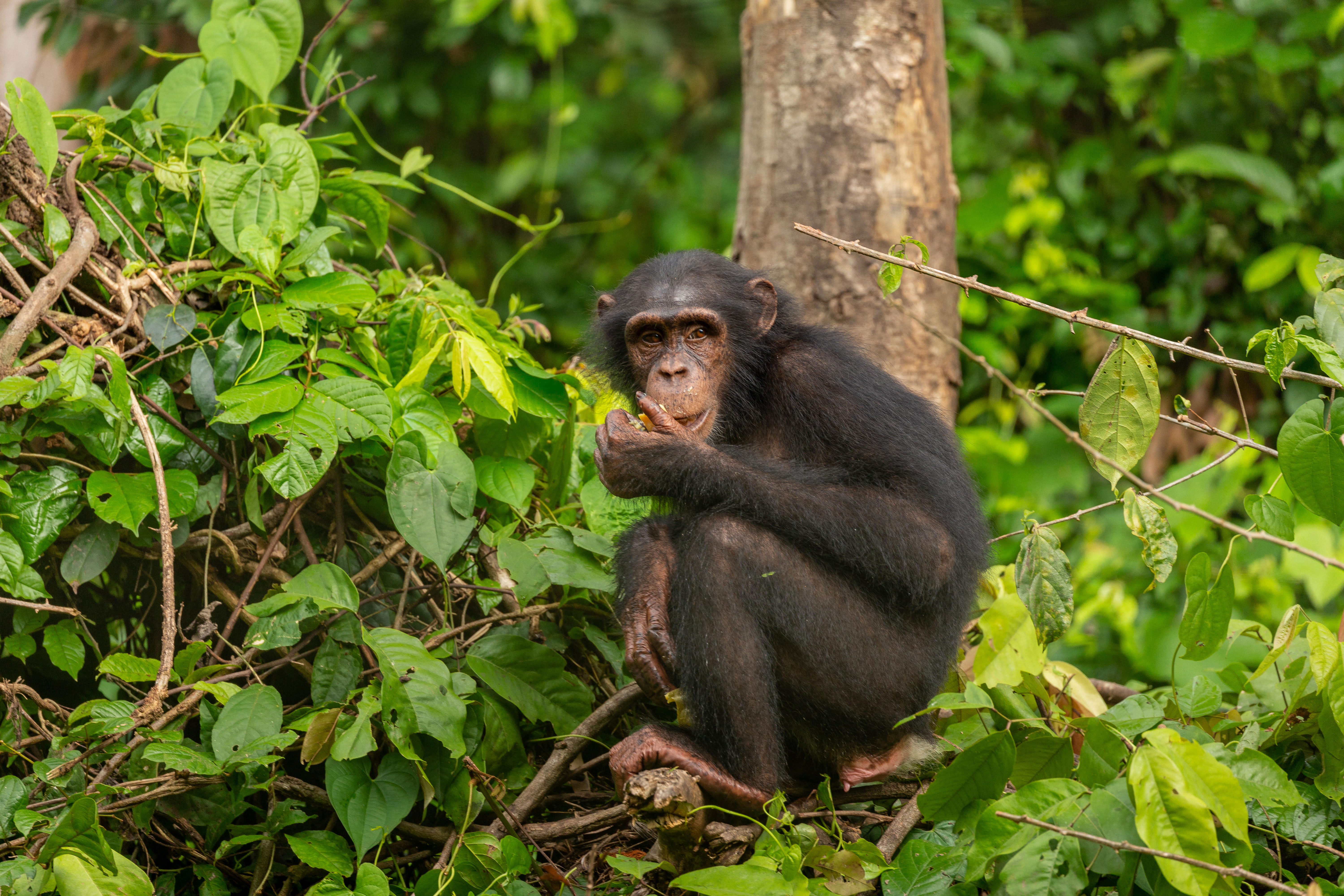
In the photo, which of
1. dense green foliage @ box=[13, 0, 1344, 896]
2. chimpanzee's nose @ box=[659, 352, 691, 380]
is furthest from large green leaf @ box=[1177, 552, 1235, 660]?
chimpanzee's nose @ box=[659, 352, 691, 380]

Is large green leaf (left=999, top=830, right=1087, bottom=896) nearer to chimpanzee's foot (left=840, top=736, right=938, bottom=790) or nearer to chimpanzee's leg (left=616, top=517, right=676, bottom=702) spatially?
chimpanzee's foot (left=840, top=736, right=938, bottom=790)

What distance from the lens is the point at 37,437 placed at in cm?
268

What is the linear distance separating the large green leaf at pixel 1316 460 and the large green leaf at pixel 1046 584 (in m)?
0.50

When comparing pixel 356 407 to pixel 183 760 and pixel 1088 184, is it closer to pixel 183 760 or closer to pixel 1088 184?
pixel 183 760

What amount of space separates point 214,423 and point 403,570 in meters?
0.62

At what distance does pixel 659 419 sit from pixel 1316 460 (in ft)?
4.76

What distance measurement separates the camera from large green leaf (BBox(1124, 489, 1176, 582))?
2350 mm

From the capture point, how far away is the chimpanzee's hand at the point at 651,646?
277cm

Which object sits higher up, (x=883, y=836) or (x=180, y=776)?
(x=180, y=776)

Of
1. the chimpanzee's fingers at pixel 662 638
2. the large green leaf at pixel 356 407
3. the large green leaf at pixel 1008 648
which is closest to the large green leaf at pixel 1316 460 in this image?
the large green leaf at pixel 1008 648

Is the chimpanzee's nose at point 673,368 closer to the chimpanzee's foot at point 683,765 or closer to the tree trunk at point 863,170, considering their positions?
the chimpanzee's foot at point 683,765

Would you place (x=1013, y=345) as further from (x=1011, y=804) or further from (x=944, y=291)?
(x=1011, y=804)

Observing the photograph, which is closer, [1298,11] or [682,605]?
[682,605]

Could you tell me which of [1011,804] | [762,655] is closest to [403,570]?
[762,655]
